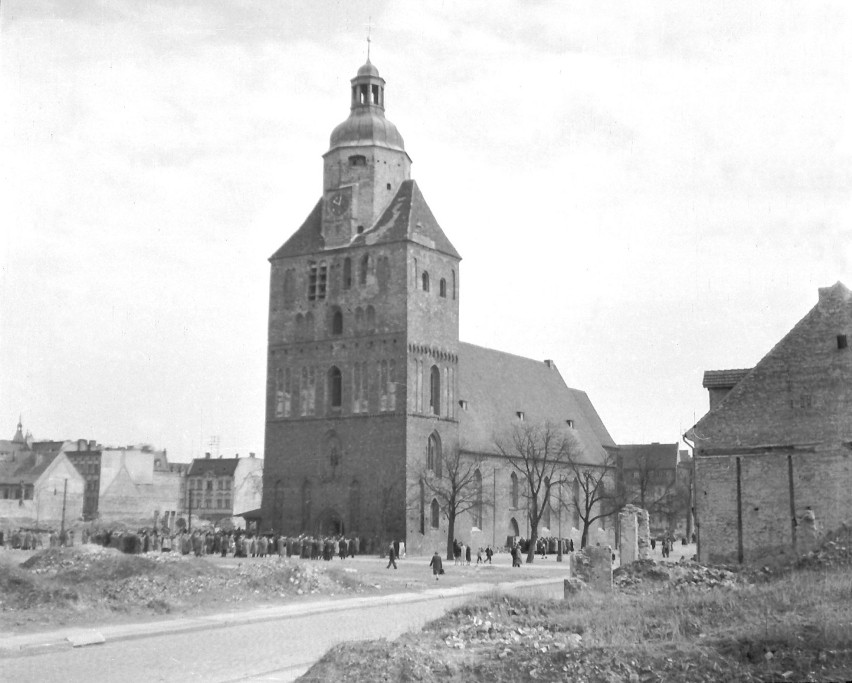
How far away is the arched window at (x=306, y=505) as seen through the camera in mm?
64625

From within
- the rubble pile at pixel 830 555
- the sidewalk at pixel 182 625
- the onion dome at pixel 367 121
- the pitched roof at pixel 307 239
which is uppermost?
the onion dome at pixel 367 121

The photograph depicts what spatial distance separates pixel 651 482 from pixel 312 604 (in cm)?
9412

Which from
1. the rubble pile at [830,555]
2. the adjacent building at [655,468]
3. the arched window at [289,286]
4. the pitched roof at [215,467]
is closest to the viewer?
the rubble pile at [830,555]

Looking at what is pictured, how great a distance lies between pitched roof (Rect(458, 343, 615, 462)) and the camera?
7244 cm

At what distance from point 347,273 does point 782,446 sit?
126 ft

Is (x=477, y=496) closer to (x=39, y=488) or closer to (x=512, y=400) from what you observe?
(x=512, y=400)

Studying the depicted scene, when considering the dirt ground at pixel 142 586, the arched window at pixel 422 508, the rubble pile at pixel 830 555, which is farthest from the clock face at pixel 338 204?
the rubble pile at pixel 830 555

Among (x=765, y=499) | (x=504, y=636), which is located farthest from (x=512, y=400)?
(x=504, y=636)

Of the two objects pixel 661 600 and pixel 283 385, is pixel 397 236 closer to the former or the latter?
pixel 283 385

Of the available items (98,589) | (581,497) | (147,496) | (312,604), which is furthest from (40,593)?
(147,496)

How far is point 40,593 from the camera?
24609mm

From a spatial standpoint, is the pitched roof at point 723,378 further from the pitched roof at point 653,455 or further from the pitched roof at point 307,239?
the pitched roof at point 653,455

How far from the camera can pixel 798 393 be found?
107ft

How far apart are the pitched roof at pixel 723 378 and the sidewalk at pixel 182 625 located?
9.32m
